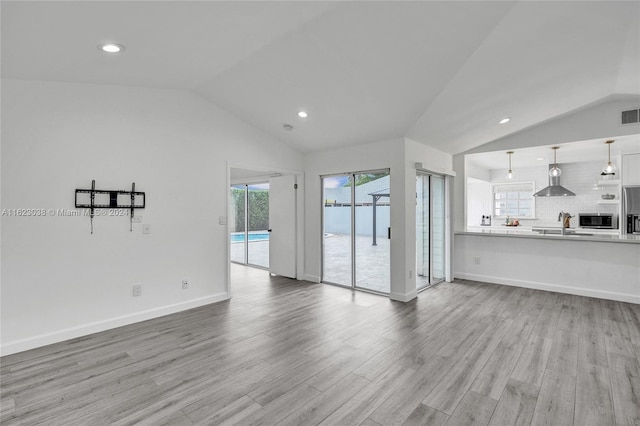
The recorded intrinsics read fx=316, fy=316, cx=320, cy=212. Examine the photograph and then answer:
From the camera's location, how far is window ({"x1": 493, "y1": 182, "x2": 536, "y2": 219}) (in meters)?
8.23

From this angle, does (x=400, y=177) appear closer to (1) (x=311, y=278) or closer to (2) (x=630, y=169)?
(1) (x=311, y=278)

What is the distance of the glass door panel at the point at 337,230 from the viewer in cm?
546

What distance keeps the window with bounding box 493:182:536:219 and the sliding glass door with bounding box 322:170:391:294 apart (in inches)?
206

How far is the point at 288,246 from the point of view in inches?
239

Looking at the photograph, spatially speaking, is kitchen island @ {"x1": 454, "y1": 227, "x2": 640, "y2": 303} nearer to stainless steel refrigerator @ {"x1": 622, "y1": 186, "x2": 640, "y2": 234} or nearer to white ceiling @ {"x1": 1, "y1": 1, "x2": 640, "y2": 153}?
stainless steel refrigerator @ {"x1": 622, "y1": 186, "x2": 640, "y2": 234}

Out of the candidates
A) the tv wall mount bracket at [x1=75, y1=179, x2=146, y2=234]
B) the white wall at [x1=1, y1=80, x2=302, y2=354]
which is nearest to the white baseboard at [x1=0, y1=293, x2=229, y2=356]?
the white wall at [x1=1, y1=80, x2=302, y2=354]

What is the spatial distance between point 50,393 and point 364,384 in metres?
2.36

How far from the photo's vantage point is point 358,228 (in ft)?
17.5

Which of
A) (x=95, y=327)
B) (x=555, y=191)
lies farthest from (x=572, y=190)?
(x=95, y=327)

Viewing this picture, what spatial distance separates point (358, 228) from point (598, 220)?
220 inches

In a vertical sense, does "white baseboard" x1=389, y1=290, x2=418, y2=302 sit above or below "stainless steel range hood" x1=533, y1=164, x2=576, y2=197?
below

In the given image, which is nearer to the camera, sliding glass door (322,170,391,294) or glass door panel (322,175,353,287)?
sliding glass door (322,170,391,294)

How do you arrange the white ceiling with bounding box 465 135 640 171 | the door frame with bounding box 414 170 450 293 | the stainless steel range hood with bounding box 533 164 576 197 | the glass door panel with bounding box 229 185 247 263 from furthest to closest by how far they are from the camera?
the glass door panel with bounding box 229 185 247 263
the stainless steel range hood with bounding box 533 164 576 197
the door frame with bounding box 414 170 450 293
the white ceiling with bounding box 465 135 640 171

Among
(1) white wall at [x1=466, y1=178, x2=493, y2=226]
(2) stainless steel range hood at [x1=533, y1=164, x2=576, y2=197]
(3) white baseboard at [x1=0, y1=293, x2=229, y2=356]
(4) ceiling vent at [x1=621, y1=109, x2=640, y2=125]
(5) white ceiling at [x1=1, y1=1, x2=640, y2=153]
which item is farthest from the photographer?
(1) white wall at [x1=466, y1=178, x2=493, y2=226]
